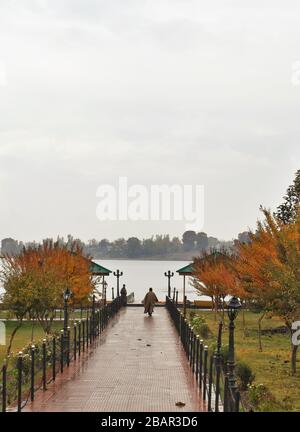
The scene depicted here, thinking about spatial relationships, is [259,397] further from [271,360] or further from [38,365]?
[271,360]

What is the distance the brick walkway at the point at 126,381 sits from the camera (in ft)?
47.3

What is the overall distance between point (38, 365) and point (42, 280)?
9.11m

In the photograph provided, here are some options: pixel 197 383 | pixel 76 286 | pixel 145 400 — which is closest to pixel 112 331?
pixel 76 286

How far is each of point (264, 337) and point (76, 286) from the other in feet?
31.3

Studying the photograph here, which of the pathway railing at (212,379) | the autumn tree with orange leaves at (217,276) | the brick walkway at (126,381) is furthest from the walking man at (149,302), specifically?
the pathway railing at (212,379)

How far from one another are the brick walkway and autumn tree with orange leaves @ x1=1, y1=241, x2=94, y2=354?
120 inches

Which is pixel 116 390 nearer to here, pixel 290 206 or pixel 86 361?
pixel 86 361

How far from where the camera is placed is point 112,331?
3055 cm

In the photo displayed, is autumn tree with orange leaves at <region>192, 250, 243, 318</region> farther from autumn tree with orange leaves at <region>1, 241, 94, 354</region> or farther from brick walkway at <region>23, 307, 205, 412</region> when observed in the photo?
brick walkway at <region>23, 307, 205, 412</region>

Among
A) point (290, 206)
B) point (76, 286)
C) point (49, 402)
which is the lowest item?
point (49, 402)

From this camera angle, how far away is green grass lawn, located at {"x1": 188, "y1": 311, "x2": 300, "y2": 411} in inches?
734

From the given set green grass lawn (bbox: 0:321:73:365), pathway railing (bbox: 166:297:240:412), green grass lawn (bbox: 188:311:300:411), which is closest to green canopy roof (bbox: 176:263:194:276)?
green grass lawn (bbox: 188:311:300:411)

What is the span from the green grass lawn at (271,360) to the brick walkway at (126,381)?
224cm

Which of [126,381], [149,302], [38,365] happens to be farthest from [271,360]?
[149,302]
